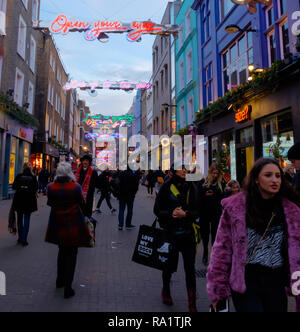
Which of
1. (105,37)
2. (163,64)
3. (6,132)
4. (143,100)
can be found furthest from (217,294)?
(143,100)

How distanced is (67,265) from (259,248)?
278cm

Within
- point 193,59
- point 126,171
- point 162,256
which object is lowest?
point 162,256

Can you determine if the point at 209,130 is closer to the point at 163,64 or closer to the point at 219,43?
the point at 219,43

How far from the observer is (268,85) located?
31.8 feet

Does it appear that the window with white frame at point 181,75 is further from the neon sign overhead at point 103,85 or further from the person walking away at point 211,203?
the person walking away at point 211,203

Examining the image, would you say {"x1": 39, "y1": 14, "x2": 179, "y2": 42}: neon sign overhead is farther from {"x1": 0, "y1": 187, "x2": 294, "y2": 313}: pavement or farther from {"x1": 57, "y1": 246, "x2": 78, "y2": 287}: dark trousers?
{"x1": 57, "y1": 246, "x2": 78, "y2": 287}: dark trousers

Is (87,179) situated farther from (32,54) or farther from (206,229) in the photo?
(32,54)

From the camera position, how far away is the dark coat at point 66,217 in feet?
12.8

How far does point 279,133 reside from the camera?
10.2 metres

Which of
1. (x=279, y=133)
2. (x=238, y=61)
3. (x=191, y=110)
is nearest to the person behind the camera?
(x=279, y=133)

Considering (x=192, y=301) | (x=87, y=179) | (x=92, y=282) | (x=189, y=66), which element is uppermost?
Answer: (x=189, y=66)

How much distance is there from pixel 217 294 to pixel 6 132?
56.1ft

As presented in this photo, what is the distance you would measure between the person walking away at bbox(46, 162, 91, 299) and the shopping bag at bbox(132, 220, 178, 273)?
0.88m

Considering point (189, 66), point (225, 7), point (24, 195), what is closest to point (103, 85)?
point (189, 66)
